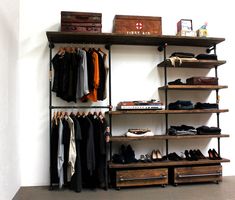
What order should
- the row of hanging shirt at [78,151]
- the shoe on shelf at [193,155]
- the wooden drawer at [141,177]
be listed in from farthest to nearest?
the shoe on shelf at [193,155] → the wooden drawer at [141,177] → the row of hanging shirt at [78,151]

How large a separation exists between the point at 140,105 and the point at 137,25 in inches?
44.7

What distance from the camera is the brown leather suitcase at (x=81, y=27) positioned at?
10.6 feet

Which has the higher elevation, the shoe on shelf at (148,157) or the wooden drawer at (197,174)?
the shoe on shelf at (148,157)

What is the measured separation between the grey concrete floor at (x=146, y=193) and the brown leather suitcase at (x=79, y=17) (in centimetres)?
225

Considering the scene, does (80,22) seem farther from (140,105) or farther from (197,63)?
(197,63)

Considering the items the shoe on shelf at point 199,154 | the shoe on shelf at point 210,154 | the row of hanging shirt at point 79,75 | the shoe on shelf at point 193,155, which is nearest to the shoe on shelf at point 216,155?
the shoe on shelf at point 210,154

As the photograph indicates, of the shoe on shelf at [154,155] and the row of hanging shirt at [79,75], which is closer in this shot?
the row of hanging shirt at [79,75]

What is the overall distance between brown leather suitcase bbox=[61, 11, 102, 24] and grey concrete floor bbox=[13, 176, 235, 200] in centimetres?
225

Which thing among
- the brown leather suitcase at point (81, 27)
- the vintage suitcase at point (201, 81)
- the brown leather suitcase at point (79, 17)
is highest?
the brown leather suitcase at point (79, 17)

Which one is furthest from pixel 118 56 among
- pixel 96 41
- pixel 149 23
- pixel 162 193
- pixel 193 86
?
pixel 162 193

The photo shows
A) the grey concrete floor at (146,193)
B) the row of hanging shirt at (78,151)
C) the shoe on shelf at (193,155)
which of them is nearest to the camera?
the grey concrete floor at (146,193)

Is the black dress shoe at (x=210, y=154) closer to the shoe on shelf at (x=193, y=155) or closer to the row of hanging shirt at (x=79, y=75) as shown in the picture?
the shoe on shelf at (x=193, y=155)

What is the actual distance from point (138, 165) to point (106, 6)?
2.38 meters

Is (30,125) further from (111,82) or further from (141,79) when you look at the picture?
(141,79)
